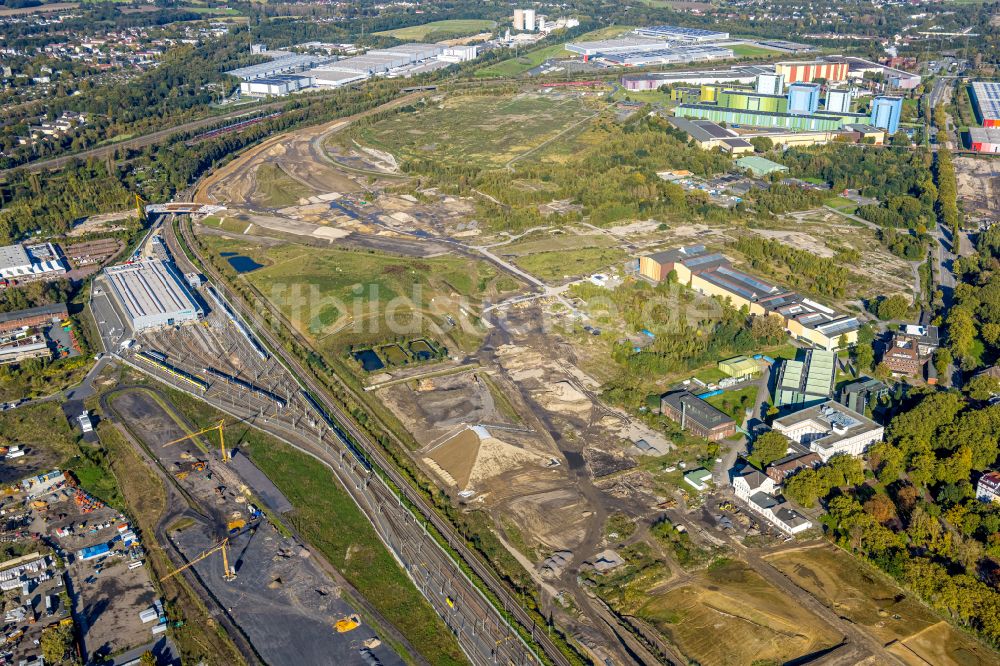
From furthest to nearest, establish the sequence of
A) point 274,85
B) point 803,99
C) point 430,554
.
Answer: point 274,85, point 803,99, point 430,554

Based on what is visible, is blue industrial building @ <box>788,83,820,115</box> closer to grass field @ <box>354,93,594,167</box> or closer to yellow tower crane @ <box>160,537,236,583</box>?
grass field @ <box>354,93,594,167</box>

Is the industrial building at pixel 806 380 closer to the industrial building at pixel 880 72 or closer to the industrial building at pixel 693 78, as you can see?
the industrial building at pixel 693 78

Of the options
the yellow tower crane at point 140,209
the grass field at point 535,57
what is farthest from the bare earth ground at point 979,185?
the yellow tower crane at point 140,209

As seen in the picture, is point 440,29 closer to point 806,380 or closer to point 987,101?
point 987,101

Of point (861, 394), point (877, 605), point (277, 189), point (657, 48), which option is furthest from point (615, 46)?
point (877, 605)

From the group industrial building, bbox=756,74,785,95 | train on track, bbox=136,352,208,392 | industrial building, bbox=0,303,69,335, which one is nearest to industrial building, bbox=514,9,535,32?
industrial building, bbox=756,74,785,95

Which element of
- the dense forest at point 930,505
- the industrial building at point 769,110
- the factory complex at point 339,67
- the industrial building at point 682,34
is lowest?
the dense forest at point 930,505

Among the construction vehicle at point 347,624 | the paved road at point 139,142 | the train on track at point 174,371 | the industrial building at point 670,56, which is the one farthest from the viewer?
the industrial building at point 670,56
